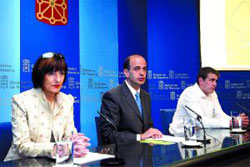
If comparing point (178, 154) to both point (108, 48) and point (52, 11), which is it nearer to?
point (52, 11)

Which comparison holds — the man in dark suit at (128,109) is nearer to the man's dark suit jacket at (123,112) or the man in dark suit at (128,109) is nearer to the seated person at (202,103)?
the man's dark suit jacket at (123,112)

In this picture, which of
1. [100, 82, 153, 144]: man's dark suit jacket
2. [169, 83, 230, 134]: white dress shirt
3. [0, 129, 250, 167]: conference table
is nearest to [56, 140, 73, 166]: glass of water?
[0, 129, 250, 167]: conference table

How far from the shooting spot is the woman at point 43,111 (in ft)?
6.07

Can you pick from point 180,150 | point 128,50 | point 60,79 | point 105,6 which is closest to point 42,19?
point 105,6

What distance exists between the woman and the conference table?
309 millimetres

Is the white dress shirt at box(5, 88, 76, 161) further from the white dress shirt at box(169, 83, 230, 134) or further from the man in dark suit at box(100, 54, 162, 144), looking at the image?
the white dress shirt at box(169, 83, 230, 134)

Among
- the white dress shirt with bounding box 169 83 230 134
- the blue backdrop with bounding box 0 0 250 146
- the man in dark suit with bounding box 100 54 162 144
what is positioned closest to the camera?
the man in dark suit with bounding box 100 54 162 144

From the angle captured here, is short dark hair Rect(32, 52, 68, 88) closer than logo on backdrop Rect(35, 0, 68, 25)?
Yes

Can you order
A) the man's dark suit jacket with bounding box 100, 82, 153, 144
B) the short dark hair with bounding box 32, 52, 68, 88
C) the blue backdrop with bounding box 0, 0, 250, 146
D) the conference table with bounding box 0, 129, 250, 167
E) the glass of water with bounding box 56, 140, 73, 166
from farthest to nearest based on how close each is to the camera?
the blue backdrop with bounding box 0, 0, 250, 146 < the man's dark suit jacket with bounding box 100, 82, 153, 144 < the short dark hair with bounding box 32, 52, 68, 88 < the conference table with bounding box 0, 129, 250, 167 < the glass of water with bounding box 56, 140, 73, 166

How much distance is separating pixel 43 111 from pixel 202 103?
6.23 ft

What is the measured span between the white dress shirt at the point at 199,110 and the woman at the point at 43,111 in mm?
1351

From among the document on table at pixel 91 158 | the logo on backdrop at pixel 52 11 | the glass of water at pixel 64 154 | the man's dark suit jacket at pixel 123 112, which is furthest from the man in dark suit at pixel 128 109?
the logo on backdrop at pixel 52 11

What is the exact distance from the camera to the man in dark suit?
235 cm

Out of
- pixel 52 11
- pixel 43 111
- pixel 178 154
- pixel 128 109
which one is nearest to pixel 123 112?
pixel 128 109
